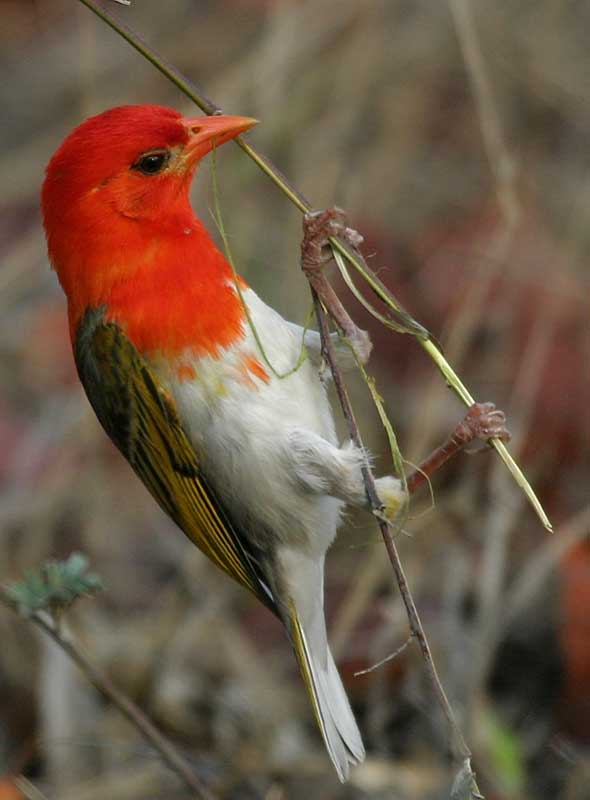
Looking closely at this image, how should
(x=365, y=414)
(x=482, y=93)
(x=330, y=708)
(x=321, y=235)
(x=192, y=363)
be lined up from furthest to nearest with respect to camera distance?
(x=365, y=414)
(x=482, y=93)
(x=330, y=708)
(x=192, y=363)
(x=321, y=235)

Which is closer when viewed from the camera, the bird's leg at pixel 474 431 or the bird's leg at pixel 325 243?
the bird's leg at pixel 325 243

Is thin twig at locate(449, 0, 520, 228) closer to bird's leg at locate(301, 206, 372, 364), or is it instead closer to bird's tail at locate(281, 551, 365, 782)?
bird's leg at locate(301, 206, 372, 364)

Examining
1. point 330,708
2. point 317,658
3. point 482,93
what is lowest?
point 330,708

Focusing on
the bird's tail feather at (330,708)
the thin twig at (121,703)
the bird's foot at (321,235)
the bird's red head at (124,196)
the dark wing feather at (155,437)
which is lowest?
the bird's tail feather at (330,708)

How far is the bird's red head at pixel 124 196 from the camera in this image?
3.76 meters

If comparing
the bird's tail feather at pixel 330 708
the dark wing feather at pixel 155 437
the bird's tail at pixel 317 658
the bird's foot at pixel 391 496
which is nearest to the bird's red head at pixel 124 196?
the dark wing feather at pixel 155 437

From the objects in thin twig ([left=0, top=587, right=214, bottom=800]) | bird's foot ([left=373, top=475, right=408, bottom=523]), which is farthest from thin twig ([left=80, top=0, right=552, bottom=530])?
thin twig ([left=0, top=587, right=214, bottom=800])

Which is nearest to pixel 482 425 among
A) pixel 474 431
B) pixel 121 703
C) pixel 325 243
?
pixel 474 431

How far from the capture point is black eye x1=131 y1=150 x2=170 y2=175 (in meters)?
3.82

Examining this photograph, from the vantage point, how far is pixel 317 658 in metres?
4.06

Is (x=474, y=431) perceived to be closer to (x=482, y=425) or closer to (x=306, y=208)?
(x=482, y=425)

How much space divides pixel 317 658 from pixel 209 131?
153 centimetres

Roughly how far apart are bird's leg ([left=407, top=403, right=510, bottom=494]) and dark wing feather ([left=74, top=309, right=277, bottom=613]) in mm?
531

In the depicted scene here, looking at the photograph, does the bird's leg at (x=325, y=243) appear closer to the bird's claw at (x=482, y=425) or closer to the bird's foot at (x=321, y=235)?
the bird's foot at (x=321, y=235)
